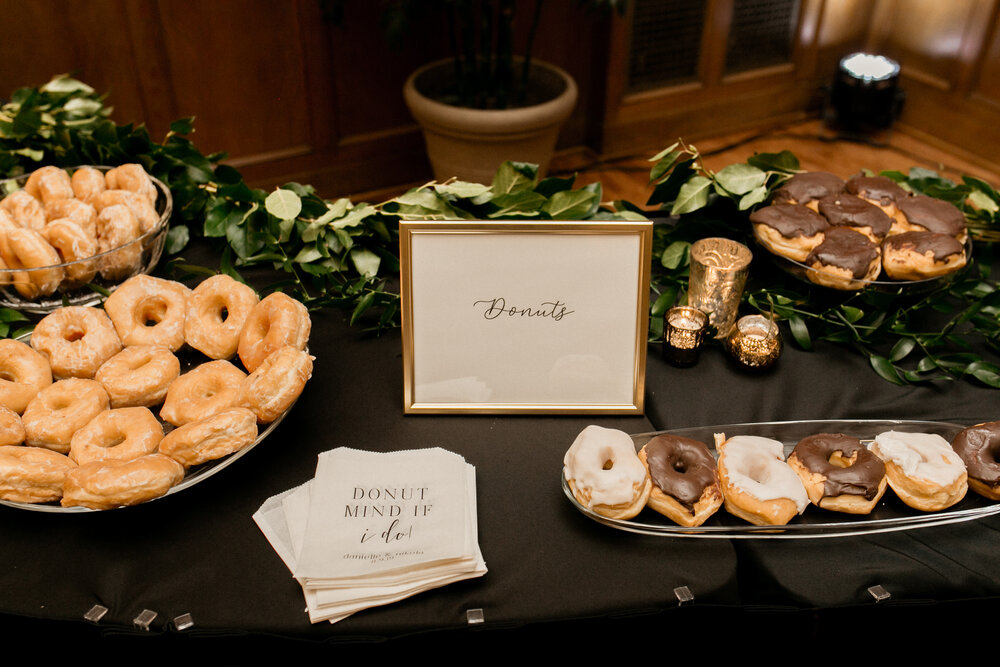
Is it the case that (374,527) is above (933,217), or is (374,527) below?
below

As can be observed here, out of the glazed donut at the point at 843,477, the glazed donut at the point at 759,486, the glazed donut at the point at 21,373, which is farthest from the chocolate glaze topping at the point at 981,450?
the glazed donut at the point at 21,373

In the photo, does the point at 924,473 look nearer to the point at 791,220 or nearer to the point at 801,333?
the point at 801,333

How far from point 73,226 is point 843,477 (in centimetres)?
113

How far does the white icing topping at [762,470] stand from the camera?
3.02ft

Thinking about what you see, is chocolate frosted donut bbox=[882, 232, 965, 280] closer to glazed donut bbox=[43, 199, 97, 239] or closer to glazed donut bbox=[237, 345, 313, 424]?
glazed donut bbox=[237, 345, 313, 424]

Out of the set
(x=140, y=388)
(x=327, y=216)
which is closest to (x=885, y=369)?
(x=327, y=216)

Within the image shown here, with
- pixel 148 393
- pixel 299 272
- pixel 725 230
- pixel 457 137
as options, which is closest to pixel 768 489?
pixel 725 230

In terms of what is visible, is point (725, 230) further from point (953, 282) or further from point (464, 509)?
point (464, 509)

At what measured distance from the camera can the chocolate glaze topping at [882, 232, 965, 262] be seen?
121 cm

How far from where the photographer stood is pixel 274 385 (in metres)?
0.98

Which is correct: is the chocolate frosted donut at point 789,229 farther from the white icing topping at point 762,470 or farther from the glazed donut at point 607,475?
the glazed donut at point 607,475

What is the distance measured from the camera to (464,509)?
3.09 ft

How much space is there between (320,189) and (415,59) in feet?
2.16

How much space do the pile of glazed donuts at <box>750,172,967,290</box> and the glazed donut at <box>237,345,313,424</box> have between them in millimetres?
744
